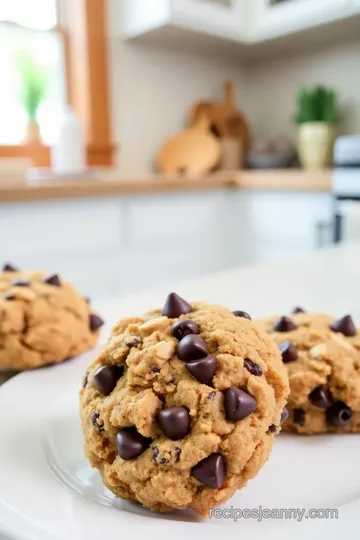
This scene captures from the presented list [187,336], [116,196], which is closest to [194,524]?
[187,336]

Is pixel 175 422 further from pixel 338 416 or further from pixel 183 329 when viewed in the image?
pixel 338 416

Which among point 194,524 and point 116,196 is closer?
point 194,524

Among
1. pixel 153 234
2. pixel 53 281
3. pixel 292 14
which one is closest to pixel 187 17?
pixel 292 14

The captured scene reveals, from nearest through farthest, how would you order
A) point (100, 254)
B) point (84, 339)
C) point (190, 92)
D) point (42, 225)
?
1. point (84, 339)
2. point (42, 225)
3. point (100, 254)
4. point (190, 92)

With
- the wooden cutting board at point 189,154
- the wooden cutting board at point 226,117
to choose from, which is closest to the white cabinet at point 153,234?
the wooden cutting board at point 189,154

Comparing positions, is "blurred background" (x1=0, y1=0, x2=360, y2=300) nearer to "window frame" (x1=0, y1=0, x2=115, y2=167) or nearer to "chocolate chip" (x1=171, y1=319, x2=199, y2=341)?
"window frame" (x1=0, y1=0, x2=115, y2=167)

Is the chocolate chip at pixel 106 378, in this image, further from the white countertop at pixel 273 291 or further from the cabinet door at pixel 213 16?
the cabinet door at pixel 213 16

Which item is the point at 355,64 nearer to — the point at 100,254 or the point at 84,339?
the point at 100,254
